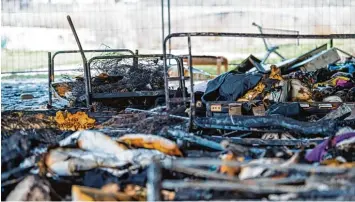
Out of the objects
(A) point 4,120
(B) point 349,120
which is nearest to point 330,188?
(B) point 349,120

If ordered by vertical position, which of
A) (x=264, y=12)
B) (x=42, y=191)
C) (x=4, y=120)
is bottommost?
(x=42, y=191)

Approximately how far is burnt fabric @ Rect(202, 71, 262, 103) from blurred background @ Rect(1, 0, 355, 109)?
814 centimetres

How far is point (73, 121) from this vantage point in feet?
21.5

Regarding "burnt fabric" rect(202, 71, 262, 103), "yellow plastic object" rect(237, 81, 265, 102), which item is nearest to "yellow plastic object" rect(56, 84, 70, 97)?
"burnt fabric" rect(202, 71, 262, 103)

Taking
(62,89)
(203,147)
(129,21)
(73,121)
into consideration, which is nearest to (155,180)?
(203,147)

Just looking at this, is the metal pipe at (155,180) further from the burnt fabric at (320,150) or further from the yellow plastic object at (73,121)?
the yellow plastic object at (73,121)

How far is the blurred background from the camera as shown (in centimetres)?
1512

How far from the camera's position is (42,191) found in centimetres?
412

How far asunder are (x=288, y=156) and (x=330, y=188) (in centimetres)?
109

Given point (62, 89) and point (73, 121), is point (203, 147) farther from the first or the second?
point (62, 89)

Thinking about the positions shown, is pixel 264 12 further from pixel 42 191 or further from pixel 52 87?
pixel 42 191

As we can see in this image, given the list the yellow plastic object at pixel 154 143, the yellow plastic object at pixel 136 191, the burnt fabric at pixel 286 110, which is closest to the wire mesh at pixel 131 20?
the burnt fabric at pixel 286 110

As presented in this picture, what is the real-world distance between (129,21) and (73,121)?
30.5 feet

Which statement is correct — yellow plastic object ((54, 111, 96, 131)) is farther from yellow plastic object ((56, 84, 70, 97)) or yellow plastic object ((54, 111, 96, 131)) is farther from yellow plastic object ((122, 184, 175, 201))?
yellow plastic object ((122, 184, 175, 201))
